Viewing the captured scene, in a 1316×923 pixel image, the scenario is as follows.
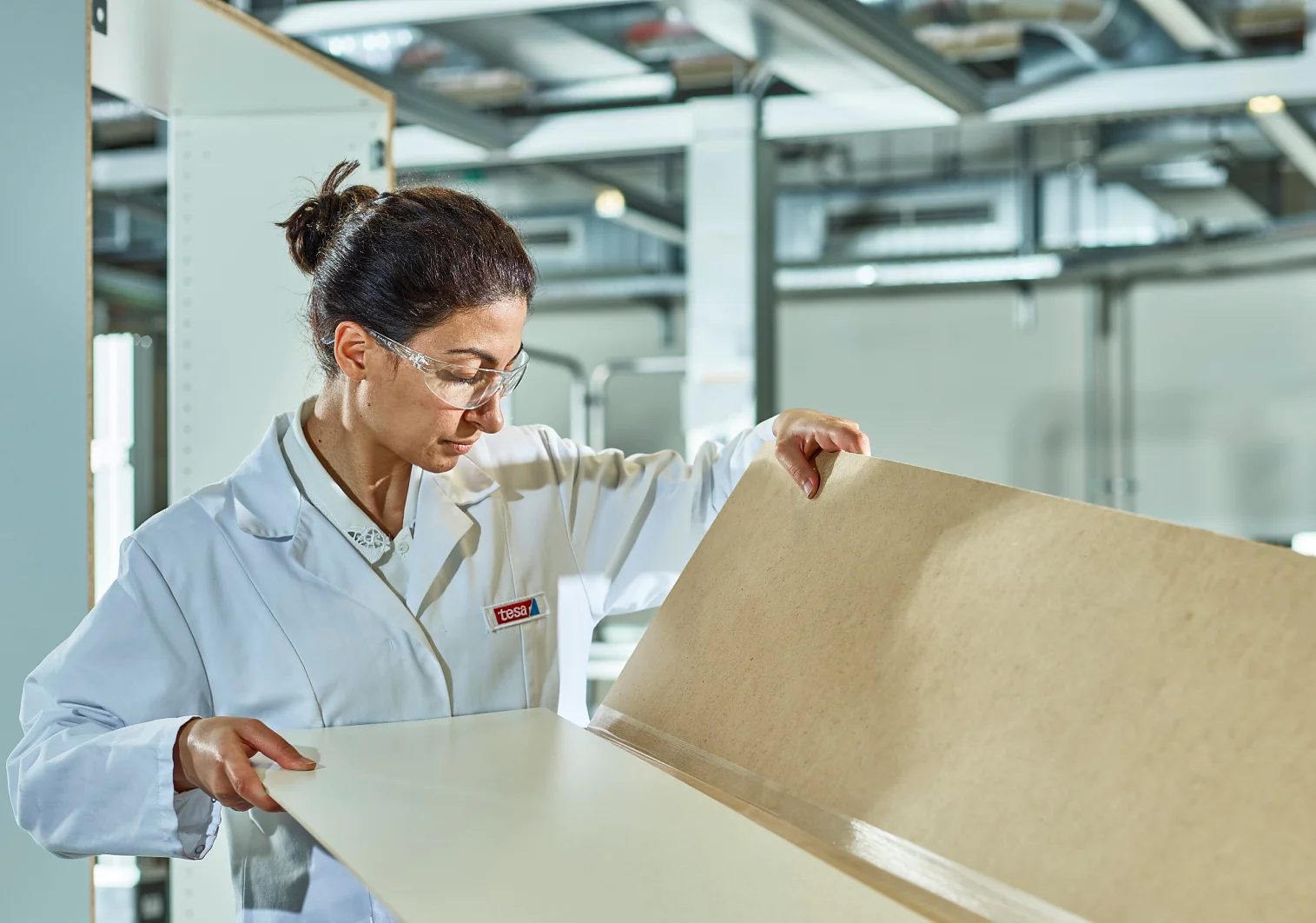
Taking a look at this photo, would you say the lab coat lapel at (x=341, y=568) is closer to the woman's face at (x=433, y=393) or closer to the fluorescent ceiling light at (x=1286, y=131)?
the woman's face at (x=433, y=393)

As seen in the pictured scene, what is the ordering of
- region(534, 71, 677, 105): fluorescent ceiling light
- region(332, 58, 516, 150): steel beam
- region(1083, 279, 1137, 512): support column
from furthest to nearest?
region(1083, 279, 1137, 512): support column < region(534, 71, 677, 105): fluorescent ceiling light < region(332, 58, 516, 150): steel beam

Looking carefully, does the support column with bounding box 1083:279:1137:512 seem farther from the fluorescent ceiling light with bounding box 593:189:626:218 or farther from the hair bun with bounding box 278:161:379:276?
the hair bun with bounding box 278:161:379:276

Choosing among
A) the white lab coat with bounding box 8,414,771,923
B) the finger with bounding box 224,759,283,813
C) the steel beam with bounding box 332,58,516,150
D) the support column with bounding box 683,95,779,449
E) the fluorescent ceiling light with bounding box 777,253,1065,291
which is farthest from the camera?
the fluorescent ceiling light with bounding box 777,253,1065,291

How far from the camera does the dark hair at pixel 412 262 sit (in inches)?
46.5

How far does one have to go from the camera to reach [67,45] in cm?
138

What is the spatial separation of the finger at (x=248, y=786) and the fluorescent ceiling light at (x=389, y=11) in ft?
7.19

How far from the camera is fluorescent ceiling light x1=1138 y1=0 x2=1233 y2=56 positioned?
3.13 meters

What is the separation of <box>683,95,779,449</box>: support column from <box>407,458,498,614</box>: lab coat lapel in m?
2.10

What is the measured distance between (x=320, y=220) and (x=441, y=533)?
1.22 feet

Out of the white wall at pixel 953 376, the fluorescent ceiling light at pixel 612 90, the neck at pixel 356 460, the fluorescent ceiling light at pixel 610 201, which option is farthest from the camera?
the white wall at pixel 953 376

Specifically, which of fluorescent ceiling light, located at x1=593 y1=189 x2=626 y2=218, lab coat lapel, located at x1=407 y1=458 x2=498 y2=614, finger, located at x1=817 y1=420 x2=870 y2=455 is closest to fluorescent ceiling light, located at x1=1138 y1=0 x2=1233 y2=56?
fluorescent ceiling light, located at x1=593 y1=189 x2=626 y2=218

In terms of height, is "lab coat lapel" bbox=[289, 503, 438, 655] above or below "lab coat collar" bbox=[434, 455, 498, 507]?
below

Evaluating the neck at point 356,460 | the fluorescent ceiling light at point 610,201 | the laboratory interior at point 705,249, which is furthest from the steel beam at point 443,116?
the neck at point 356,460

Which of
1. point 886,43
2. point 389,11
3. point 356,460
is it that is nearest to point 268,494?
point 356,460
